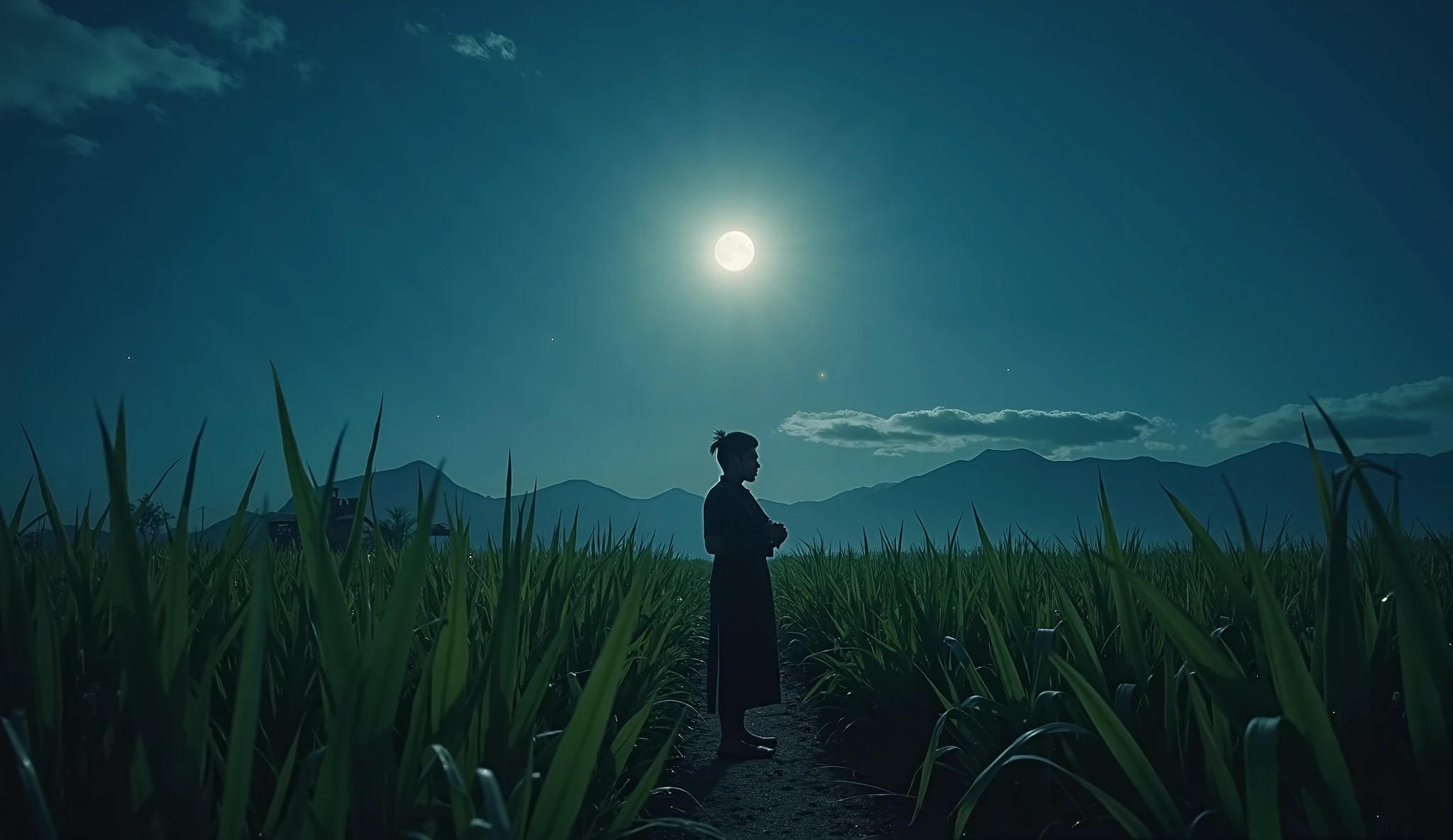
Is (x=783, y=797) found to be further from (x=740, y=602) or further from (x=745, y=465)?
(x=745, y=465)

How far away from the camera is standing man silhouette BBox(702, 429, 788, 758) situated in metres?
4.65

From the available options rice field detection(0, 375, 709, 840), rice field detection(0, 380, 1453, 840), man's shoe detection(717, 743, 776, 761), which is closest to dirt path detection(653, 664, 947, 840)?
man's shoe detection(717, 743, 776, 761)

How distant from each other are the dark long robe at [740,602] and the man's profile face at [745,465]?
0.08 meters

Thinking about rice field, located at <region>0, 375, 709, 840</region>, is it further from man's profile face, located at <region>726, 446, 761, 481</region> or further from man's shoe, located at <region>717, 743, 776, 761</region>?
man's profile face, located at <region>726, 446, 761, 481</region>

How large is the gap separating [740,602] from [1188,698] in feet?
9.91

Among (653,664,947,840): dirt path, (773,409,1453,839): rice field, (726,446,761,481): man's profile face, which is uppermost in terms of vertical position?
(726,446,761,481): man's profile face

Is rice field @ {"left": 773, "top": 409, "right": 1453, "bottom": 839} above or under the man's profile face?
under

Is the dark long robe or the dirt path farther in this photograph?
the dark long robe

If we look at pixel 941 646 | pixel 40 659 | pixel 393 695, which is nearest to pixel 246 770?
pixel 393 695

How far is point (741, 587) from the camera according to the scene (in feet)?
15.7

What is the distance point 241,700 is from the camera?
3.43ft

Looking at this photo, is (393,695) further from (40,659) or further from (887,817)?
(887,817)

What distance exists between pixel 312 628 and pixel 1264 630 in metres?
1.85

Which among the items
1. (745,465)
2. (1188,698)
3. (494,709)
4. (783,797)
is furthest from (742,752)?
(494,709)
